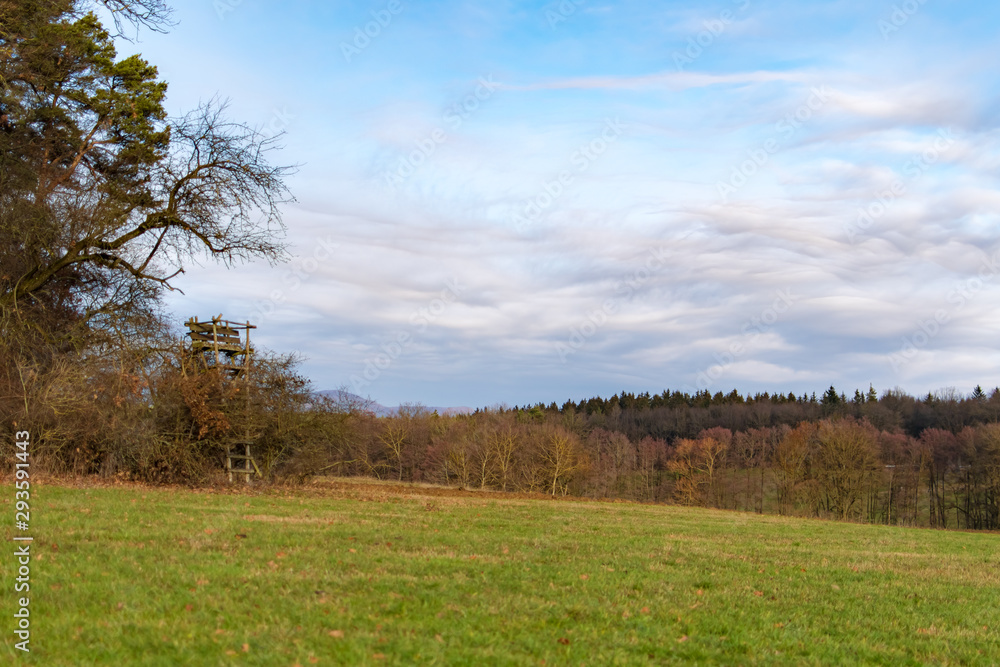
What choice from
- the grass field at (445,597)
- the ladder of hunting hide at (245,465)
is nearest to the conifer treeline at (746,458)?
the ladder of hunting hide at (245,465)

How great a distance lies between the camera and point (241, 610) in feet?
22.4

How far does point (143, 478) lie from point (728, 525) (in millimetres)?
18027

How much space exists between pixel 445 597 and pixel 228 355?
2005cm

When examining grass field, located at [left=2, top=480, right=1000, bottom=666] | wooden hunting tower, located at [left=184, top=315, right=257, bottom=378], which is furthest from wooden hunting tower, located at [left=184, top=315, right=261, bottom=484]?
grass field, located at [left=2, top=480, right=1000, bottom=666]

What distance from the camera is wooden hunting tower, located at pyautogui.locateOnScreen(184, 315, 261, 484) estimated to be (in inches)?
934

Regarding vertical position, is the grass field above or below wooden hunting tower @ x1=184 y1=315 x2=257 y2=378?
below

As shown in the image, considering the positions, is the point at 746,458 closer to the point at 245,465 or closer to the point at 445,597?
the point at 245,465

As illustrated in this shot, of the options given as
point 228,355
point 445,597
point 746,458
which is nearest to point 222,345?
point 228,355

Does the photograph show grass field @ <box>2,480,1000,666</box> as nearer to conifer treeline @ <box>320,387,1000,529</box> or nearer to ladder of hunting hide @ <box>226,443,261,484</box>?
ladder of hunting hide @ <box>226,443,261,484</box>

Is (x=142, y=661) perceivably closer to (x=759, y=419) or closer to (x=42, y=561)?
(x=42, y=561)

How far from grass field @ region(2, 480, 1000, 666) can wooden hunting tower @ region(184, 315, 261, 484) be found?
877 centimetres

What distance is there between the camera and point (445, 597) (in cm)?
791

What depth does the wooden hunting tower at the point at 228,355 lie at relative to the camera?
23719mm

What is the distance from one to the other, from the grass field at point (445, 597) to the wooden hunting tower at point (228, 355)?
8.77 metres
